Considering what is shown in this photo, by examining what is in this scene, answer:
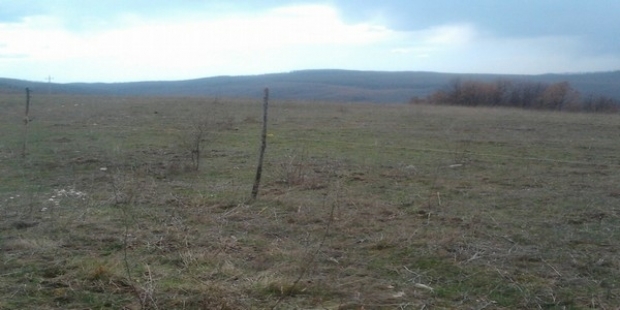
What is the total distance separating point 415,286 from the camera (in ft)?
16.9

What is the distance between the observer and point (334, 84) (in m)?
148

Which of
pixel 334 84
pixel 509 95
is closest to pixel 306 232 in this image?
pixel 509 95

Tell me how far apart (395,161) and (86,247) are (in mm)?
8511

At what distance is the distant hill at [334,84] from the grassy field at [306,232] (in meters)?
93.9

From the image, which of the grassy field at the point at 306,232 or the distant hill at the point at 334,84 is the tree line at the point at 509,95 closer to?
the distant hill at the point at 334,84

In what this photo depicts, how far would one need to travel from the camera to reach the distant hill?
11262 centimetres

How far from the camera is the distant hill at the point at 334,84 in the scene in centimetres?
11262

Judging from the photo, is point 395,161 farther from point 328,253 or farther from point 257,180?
point 328,253

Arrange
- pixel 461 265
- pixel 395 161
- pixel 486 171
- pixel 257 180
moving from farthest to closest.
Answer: pixel 395 161 < pixel 486 171 < pixel 257 180 < pixel 461 265

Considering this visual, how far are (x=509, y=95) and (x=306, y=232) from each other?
6190 centimetres

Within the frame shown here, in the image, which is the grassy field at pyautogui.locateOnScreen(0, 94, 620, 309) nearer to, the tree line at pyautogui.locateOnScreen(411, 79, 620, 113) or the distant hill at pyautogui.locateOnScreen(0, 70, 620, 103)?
the tree line at pyautogui.locateOnScreen(411, 79, 620, 113)

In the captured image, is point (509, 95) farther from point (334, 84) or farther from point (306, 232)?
point (334, 84)

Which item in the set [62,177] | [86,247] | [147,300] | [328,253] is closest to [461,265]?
[328,253]

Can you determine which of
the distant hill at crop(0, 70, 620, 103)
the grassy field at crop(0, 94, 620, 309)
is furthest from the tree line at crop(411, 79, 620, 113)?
the grassy field at crop(0, 94, 620, 309)
